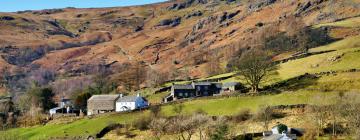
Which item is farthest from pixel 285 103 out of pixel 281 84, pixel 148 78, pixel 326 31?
pixel 326 31

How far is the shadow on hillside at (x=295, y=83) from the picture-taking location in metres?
105

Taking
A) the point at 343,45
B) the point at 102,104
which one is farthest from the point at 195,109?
the point at 343,45

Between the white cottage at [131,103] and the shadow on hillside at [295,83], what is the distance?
1180 inches

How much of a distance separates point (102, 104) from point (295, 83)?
47351 millimetres

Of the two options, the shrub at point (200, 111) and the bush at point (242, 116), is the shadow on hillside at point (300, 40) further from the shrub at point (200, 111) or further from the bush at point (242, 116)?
the bush at point (242, 116)

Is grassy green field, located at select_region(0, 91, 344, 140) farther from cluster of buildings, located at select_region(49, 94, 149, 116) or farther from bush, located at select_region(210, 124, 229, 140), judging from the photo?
bush, located at select_region(210, 124, 229, 140)

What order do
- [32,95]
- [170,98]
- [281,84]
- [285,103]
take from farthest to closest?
1. [32,95]
2. [170,98]
3. [281,84]
4. [285,103]

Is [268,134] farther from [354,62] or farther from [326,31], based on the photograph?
[326,31]

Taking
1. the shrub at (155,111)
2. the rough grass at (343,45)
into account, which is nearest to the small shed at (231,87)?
the shrub at (155,111)

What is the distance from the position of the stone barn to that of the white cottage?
2290 mm

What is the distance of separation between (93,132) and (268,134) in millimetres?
37320

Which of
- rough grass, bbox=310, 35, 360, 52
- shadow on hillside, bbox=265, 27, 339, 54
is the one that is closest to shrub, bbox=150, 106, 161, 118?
rough grass, bbox=310, 35, 360, 52

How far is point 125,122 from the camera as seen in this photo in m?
101

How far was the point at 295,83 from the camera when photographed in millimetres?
110375
